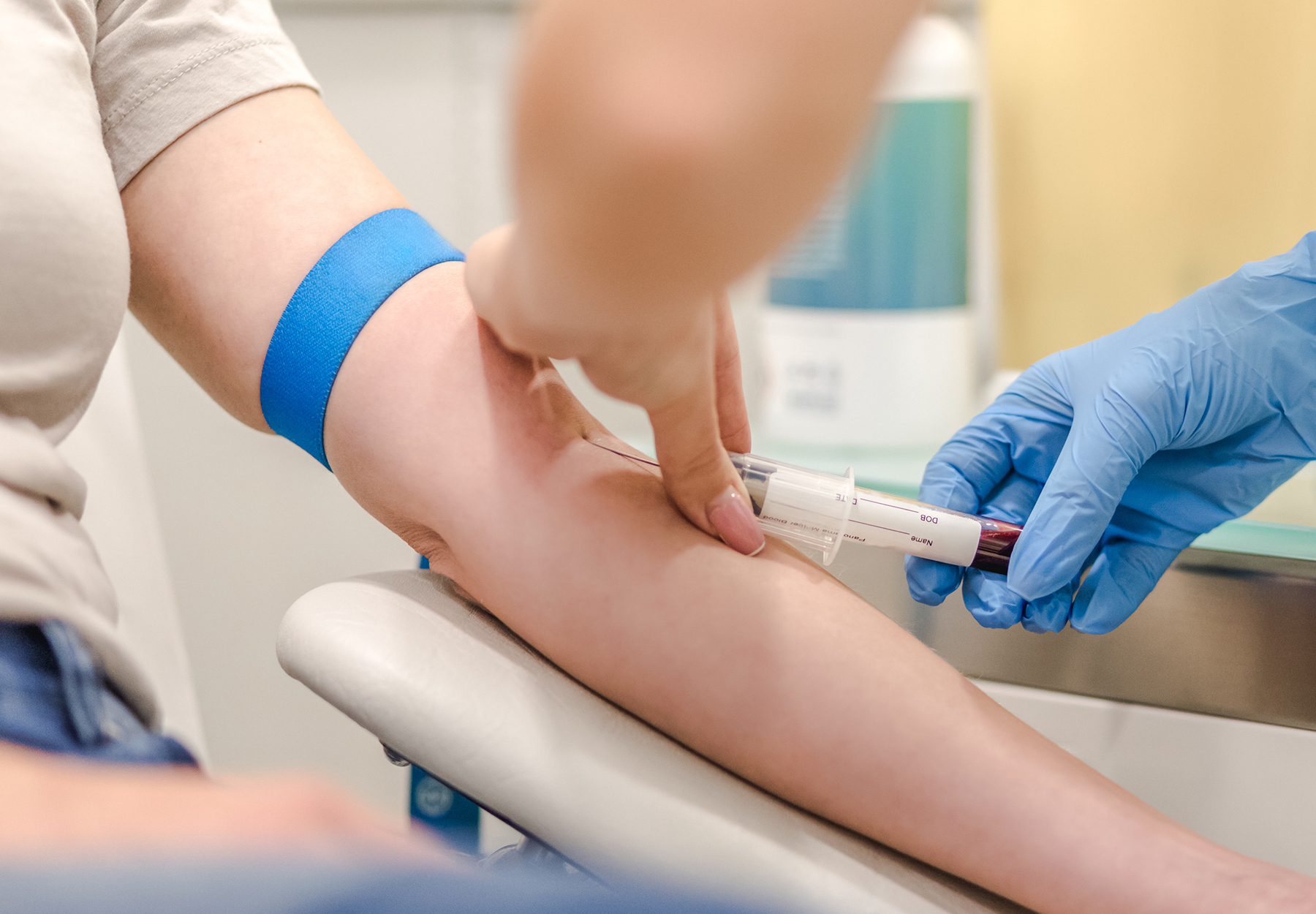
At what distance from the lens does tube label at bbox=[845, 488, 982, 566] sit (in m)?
0.57

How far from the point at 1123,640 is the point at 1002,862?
282 millimetres

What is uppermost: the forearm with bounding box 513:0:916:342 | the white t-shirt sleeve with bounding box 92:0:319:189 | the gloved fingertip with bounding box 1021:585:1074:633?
the white t-shirt sleeve with bounding box 92:0:319:189

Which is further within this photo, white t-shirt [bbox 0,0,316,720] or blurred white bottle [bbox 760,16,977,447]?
blurred white bottle [bbox 760,16,977,447]

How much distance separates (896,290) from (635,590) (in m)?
0.52

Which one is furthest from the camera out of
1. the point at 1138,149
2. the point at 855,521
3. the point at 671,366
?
the point at 1138,149

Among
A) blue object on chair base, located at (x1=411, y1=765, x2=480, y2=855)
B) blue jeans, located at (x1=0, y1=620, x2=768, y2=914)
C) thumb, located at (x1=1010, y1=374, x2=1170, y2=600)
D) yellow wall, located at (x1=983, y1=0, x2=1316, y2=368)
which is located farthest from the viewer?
blue object on chair base, located at (x1=411, y1=765, x2=480, y2=855)

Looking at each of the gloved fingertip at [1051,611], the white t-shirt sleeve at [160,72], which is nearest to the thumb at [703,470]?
the gloved fingertip at [1051,611]

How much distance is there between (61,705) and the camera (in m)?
0.38

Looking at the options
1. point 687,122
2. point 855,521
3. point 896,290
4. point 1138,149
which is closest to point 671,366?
point 687,122

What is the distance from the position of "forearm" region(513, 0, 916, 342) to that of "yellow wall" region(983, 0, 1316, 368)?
75 cm

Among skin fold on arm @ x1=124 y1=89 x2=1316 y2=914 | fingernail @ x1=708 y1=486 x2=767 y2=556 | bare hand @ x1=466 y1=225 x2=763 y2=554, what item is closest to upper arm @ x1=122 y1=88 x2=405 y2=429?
skin fold on arm @ x1=124 y1=89 x2=1316 y2=914

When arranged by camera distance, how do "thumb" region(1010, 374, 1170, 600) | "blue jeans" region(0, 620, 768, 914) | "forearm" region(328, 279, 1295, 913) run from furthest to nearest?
"thumb" region(1010, 374, 1170, 600) < "forearm" region(328, 279, 1295, 913) < "blue jeans" region(0, 620, 768, 914)

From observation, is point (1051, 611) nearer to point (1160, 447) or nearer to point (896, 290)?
point (1160, 447)

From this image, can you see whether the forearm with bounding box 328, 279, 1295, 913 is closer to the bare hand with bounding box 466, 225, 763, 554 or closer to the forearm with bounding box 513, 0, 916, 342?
the bare hand with bounding box 466, 225, 763, 554
